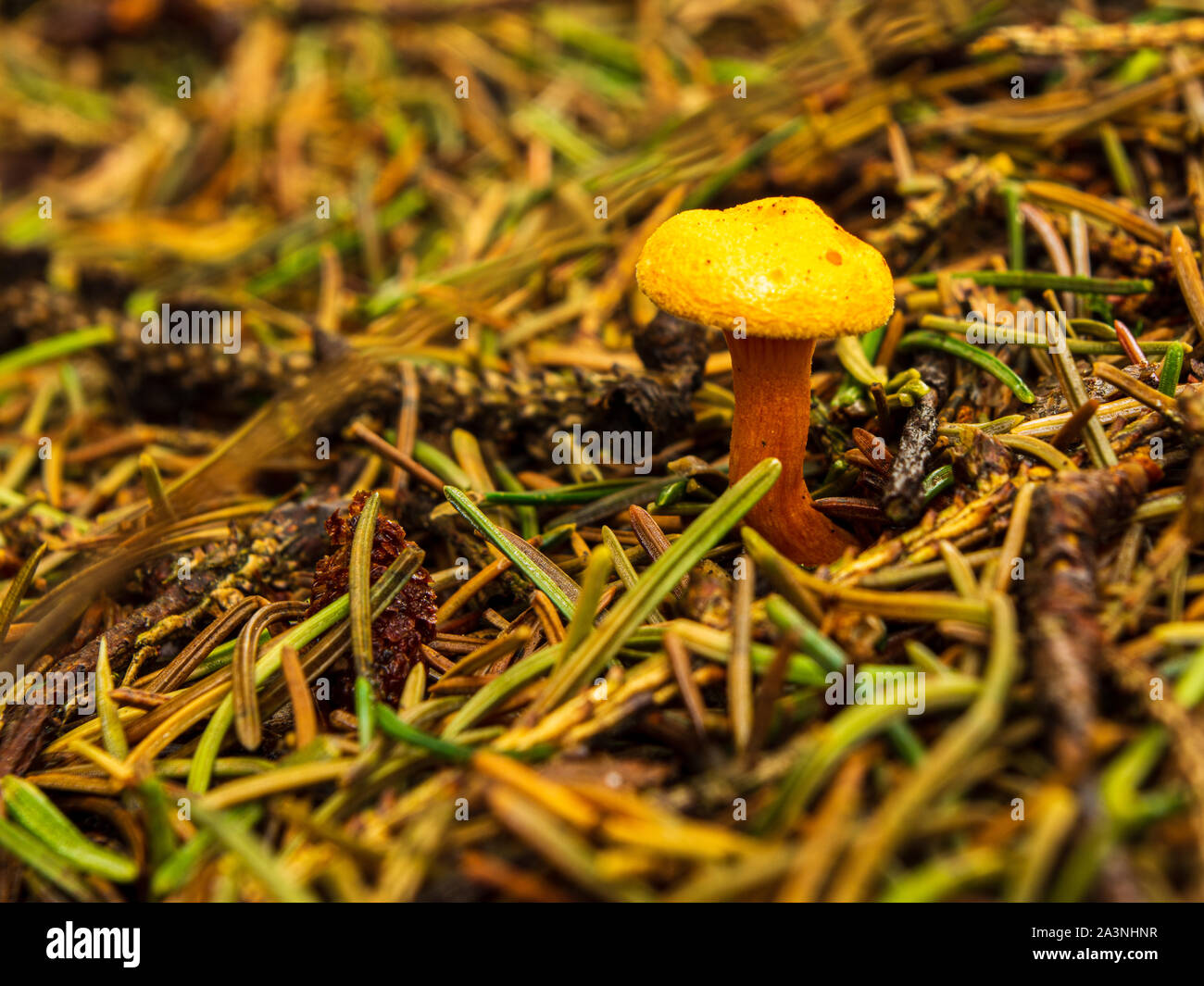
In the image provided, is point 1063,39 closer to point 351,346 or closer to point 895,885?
point 351,346

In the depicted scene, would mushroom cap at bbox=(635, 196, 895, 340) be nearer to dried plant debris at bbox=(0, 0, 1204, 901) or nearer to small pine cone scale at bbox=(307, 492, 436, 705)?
dried plant debris at bbox=(0, 0, 1204, 901)

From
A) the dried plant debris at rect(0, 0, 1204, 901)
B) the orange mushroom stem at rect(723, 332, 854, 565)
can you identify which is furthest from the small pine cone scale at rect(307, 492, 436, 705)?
the orange mushroom stem at rect(723, 332, 854, 565)

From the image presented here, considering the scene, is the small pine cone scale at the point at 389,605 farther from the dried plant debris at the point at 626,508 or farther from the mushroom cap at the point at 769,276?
the mushroom cap at the point at 769,276

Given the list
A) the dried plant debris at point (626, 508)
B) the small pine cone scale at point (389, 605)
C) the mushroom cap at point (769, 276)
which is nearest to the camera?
the dried plant debris at point (626, 508)

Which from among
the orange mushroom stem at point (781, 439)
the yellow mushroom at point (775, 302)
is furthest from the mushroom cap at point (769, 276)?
the orange mushroom stem at point (781, 439)

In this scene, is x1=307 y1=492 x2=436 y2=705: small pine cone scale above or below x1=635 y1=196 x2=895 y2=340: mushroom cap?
below
